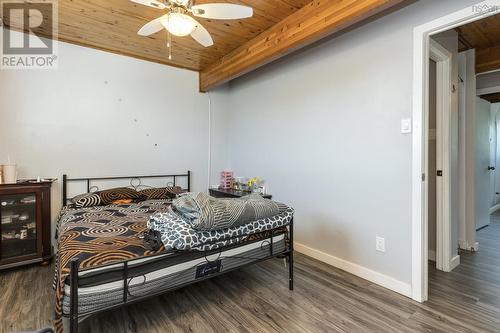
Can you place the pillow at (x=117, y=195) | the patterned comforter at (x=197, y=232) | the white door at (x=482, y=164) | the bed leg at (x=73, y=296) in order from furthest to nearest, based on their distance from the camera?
the white door at (x=482, y=164)
the pillow at (x=117, y=195)
the patterned comforter at (x=197, y=232)
the bed leg at (x=73, y=296)

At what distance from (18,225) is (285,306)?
268 cm

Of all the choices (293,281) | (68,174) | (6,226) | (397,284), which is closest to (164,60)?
(68,174)

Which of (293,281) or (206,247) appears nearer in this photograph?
(206,247)

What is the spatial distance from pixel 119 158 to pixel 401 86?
329cm

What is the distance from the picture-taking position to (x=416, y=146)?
6.75 ft

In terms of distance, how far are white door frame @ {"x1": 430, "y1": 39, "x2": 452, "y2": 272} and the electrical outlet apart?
800mm

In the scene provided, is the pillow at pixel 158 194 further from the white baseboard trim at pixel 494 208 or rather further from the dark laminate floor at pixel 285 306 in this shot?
the white baseboard trim at pixel 494 208

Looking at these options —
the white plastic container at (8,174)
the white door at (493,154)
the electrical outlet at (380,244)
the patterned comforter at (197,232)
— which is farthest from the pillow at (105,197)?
the white door at (493,154)

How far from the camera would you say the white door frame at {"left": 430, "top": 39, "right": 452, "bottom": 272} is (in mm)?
2549

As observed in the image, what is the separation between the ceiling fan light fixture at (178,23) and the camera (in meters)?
1.81

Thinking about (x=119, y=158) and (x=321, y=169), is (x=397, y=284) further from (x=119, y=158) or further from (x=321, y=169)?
(x=119, y=158)

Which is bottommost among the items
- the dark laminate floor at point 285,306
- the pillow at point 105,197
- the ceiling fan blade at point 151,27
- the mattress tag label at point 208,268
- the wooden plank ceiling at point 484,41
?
the dark laminate floor at point 285,306

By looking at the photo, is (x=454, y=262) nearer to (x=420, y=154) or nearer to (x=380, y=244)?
(x=380, y=244)

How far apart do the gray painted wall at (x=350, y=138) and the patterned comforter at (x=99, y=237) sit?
1.67 metres
